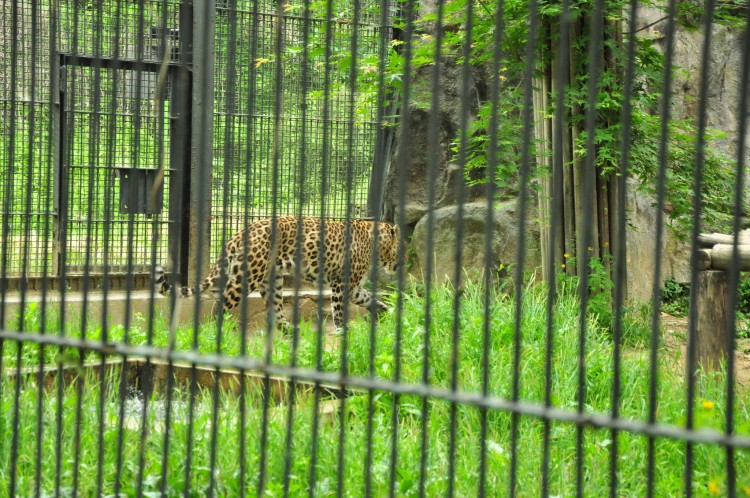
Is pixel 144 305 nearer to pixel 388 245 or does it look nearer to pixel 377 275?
pixel 388 245

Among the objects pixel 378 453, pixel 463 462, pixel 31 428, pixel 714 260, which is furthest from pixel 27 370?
pixel 714 260

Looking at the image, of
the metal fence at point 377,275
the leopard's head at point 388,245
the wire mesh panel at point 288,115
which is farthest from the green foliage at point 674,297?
the wire mesh panel at point 288,115

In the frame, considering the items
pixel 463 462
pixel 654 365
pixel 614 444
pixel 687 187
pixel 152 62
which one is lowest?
pixel 463 462

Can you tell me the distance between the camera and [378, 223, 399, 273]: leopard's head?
37.3ft

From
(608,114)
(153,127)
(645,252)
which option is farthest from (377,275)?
(645,252)

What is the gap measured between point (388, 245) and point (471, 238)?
1.02m

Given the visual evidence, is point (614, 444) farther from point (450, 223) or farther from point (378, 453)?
point (450, 223)

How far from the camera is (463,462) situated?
4438 millimetres

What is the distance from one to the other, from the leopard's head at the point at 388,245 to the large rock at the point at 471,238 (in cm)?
26

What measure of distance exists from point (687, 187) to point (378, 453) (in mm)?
4424

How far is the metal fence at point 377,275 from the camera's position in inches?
98.5

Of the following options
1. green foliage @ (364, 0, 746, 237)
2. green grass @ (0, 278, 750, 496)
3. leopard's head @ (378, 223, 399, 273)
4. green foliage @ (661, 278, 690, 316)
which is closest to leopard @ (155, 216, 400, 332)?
leopard's head @ (378, 223, 399, 273)

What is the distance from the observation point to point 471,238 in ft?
36.9

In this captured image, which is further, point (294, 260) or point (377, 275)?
point (294, 260)
